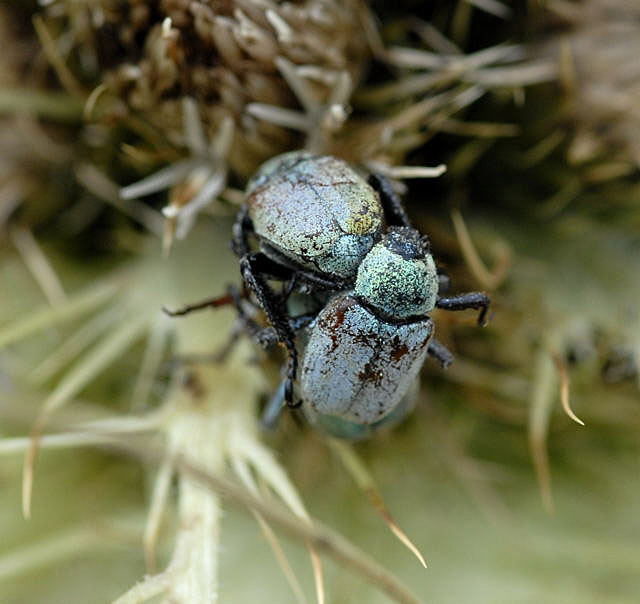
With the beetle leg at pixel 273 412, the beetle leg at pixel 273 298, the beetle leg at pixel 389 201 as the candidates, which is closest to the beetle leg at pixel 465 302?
the beetle leg at pixel 389 201

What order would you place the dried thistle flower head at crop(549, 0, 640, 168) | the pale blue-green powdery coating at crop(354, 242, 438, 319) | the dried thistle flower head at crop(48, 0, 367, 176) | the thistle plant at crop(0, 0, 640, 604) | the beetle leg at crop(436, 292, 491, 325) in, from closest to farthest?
the pale blue-green powdery coating at crop(354, 242, 438, 319)
the beetle leg at crop(436, 292, 491, 325)
the dried thistle flower head at crop(48, 0, 367, 176)
the thistle plant at crop(0, 0, 640, 604)
the dried thistle flower head at crop(549, 0, 640, 168)

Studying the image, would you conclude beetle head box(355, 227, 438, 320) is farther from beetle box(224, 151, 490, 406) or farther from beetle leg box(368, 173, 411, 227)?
beetle leg box(368, 173, 411, 227)

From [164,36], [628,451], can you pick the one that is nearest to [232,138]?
[164,36]

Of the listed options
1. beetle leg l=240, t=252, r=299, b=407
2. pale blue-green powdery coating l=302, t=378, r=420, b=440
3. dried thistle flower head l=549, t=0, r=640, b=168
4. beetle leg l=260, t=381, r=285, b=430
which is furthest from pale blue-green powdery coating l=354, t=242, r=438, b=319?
dried thistle flower head l=549, t=0, r=640, b=168

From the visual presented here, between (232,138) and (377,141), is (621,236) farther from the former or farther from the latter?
(232,138)

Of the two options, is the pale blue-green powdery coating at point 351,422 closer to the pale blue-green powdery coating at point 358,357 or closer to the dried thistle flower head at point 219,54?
the pale blue-green powdery coating at point 358,357
